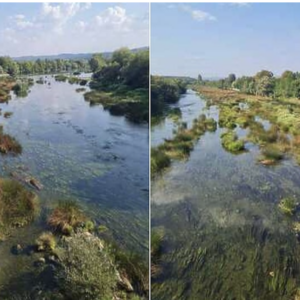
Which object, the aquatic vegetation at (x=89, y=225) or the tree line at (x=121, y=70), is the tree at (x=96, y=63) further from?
the aquatic vegetation at (x=89, y=225)

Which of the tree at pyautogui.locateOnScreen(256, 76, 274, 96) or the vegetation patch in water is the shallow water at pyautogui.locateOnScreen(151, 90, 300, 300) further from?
the tree at pyautogui.locateOnScreen(256, 76, 274, 96)

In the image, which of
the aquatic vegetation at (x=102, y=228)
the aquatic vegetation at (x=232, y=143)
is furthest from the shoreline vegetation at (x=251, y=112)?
the aquatic vegetation at (x=102, y=228)

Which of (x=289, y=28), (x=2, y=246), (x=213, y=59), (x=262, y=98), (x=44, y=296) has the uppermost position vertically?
(x=289, y=28)

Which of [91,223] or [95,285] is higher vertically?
[91,223]

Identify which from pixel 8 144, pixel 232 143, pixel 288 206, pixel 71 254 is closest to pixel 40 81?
pixel 8 144

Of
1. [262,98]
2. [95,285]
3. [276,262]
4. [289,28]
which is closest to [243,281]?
[276,262]

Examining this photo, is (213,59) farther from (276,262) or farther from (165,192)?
(276,262)

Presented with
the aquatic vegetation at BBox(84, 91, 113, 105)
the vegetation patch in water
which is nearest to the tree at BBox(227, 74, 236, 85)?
the vegetation patch in water
